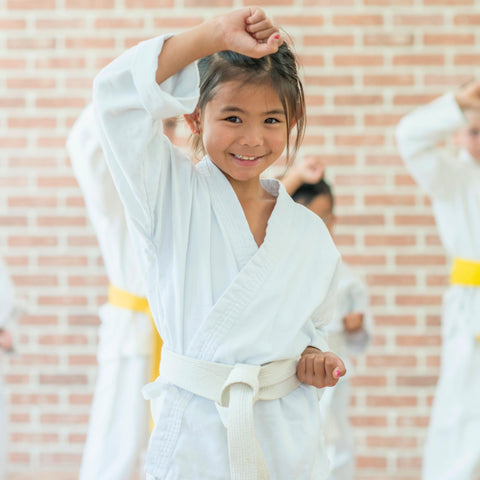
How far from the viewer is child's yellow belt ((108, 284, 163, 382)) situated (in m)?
2.09

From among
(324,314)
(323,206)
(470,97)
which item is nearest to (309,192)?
(323,206)

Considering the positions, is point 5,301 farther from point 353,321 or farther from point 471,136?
point 471,136

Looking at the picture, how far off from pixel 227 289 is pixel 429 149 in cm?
148

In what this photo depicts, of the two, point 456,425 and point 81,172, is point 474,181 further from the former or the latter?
point 81,172

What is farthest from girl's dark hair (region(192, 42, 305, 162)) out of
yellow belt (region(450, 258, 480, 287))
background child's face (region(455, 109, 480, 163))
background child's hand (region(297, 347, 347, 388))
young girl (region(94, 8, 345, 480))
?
background child's face (region(455, 109, 480, 163))

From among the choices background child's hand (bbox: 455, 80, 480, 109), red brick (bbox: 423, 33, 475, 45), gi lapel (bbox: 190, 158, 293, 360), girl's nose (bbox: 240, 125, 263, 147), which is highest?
red brick (bbox: 423, 33, 475, 45)

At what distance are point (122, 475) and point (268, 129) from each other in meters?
1.19

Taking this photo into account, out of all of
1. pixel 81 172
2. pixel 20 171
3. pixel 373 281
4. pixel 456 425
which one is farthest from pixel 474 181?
pixel 20 171

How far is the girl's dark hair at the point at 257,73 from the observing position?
1243mm

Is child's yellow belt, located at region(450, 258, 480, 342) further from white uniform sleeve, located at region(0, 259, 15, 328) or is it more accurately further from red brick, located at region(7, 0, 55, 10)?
red brick, located at region(7, 0, 55, 10)

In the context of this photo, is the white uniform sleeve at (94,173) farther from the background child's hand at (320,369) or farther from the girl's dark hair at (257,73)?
the background child's hand at (320,369)

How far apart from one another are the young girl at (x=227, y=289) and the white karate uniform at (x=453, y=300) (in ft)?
4.13

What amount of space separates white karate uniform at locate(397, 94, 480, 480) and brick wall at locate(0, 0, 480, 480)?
0.41 metres

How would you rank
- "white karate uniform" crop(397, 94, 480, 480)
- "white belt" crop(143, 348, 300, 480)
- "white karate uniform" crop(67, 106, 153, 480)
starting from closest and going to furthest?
"white belt" crop(143, 348, 300, 480)
"white karate uniform" crop(67, 106, 153, 480)
"white karate uniform" crop(397, 94, 480, 480)
